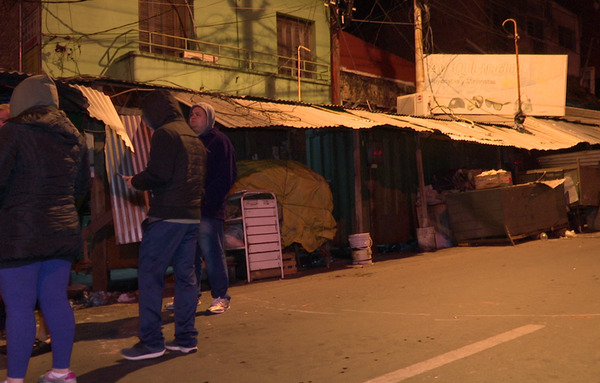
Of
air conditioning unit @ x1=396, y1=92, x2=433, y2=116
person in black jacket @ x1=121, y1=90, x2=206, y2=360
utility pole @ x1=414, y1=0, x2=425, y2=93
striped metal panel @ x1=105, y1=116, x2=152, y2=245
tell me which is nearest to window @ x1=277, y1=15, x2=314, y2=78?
air conditioning unit @ x1=396, y1=92, x2=433, y2=116

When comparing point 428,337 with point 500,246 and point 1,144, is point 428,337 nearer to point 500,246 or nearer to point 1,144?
point 1,144

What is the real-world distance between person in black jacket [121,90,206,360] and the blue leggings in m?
0.67

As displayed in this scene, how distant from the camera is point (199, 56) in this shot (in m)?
14.4

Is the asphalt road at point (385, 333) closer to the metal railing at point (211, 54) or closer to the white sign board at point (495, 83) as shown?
the metal railing at point (211, 54)

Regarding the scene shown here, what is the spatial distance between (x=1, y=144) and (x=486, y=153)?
14.3 metres

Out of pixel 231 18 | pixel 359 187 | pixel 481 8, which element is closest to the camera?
pixel 359 187

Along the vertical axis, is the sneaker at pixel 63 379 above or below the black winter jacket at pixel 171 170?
below

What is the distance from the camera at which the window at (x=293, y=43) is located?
1659 centimetres

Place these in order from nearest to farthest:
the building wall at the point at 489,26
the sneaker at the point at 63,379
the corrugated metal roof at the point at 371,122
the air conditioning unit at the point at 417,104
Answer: the sneaker at the point at 63,379 → the corrugated metal roof at the point at 371,122 → the air conditioning unit at the point at 417,104 → the building wall at the point at 489,26

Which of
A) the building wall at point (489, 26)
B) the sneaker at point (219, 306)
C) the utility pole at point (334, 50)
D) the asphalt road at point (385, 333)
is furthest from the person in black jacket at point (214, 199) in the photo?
the building wall at point (489, 26)

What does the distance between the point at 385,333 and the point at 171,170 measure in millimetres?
2146

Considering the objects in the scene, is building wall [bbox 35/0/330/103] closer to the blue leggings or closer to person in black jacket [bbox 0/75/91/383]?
person in black jacket [bbox 0/75/91/383]

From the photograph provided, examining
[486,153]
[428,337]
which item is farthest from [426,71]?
[428,337]

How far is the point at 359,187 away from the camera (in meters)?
10.9
